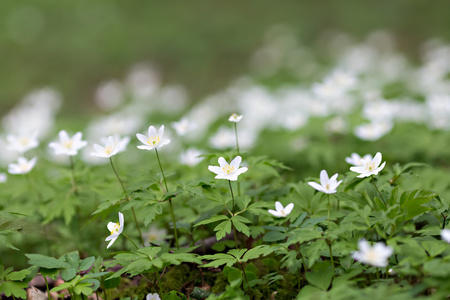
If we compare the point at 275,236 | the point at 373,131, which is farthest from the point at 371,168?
the point at 373,131

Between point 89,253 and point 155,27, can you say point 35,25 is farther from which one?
point 89,253

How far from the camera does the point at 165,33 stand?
15703mm

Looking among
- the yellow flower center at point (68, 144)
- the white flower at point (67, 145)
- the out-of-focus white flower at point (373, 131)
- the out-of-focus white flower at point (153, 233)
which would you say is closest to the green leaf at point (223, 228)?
the out-of-focus white flower at point (153, 233)

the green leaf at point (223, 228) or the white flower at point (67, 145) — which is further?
the white flower at point (67, 145)

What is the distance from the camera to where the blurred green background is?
46.4 feet

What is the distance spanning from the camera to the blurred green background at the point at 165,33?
Answer: 14141 mm

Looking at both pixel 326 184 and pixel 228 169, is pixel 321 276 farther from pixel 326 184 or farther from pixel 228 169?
pixel 228 169

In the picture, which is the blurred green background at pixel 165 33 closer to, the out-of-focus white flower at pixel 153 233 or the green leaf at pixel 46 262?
the out-of-focus white flower at pixel 153 233

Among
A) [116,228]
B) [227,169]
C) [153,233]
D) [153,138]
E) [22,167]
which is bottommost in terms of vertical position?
[153,233]

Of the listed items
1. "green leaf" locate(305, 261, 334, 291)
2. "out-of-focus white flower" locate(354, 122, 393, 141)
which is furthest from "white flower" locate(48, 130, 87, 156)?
"out-of-focus white flower" locate(354, 122, 393, 141)

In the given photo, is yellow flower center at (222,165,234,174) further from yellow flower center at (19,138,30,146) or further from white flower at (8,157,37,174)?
yellow flower center at (19,138,30,146)

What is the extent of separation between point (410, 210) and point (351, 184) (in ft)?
Result: 1.28

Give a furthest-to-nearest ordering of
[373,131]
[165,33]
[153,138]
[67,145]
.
→ [165,33], [373,131], [67,145], [153,138]

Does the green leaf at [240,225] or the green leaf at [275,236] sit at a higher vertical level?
the green leaf at [240,225]
